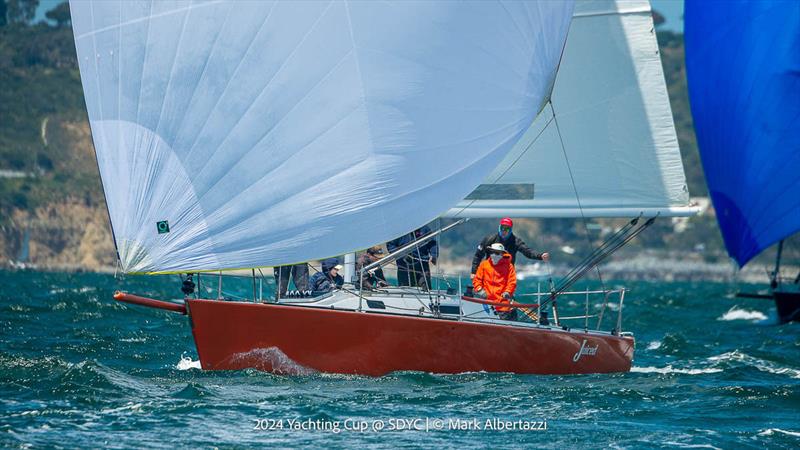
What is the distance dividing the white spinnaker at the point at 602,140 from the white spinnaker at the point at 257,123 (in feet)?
9.78

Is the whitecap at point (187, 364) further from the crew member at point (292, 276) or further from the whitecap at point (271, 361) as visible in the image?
the crew member at point (292, 276)

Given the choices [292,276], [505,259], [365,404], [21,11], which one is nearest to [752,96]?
[505,259]

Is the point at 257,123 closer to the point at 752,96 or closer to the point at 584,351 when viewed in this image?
the point at 584,351

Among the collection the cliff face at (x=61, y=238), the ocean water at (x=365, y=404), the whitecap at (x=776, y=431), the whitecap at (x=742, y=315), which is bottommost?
the whitecap at (x=776, y=431)

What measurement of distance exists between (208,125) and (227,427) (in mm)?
3381

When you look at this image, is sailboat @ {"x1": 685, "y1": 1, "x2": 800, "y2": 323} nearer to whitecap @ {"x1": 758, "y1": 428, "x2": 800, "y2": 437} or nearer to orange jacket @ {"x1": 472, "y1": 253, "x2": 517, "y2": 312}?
orange jacket @ {"x1": 472, "y1": 253, "x2": 517, "y2": 312}

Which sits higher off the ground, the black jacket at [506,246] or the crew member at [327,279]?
the black jacket at [506,246]

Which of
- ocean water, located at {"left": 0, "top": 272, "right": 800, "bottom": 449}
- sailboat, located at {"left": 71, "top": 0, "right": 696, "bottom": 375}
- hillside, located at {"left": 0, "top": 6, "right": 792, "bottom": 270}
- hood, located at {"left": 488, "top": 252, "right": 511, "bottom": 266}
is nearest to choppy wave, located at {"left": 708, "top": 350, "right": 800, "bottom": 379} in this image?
ocean water, located at {"left": 0, "top": 272, "right": 800, "bottom": 449}

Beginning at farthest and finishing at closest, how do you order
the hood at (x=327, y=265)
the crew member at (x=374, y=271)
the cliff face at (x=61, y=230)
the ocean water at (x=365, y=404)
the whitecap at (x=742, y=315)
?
the cliff face at (x=61, y=230) < the whitecap at (x=742, y=315) < the hood at (x=327, y=265) < the crew member at (x=374, y=271) < the ocean water at (x=365, y=404)

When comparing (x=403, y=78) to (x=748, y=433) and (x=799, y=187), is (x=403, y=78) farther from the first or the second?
(x=799, y=187)

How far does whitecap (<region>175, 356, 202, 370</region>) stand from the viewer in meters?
15.0

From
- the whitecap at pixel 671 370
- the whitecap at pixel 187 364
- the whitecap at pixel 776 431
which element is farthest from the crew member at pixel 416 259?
the whitecap at pixel 776 431

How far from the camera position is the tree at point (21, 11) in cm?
11469

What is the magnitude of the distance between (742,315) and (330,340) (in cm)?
1983
